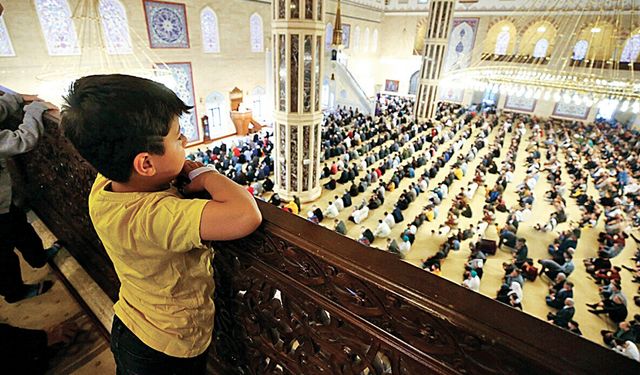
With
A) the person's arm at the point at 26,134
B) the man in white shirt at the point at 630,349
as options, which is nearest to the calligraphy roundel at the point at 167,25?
the person's arm at the point at 26,134

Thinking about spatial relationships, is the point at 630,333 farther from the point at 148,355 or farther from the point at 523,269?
the point at 148,355

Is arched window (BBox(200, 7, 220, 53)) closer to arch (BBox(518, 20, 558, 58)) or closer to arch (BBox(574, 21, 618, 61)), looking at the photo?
arch (BBox(518, 20, 558, 58))

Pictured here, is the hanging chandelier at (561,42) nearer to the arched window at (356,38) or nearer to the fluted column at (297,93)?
the fluted column at (297,93)

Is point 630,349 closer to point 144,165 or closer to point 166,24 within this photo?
point 144,165

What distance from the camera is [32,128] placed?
191 cm

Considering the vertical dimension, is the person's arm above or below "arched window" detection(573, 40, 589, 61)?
below

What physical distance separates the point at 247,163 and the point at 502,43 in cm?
1856

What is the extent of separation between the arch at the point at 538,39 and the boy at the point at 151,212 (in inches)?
927

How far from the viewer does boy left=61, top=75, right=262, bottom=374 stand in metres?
0.86

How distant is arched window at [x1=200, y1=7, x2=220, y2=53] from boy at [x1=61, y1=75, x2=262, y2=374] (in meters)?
13.8

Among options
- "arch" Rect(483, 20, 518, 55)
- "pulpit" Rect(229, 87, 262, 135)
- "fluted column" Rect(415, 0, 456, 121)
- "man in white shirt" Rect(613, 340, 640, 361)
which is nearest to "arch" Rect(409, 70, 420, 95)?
"arch" Rect(483, 20, 518, 55)

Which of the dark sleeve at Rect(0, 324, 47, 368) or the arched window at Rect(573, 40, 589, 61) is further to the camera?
the arched window at Rect(573, 40, 589, 61)

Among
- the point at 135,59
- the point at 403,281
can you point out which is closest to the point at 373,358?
the point at 403,281

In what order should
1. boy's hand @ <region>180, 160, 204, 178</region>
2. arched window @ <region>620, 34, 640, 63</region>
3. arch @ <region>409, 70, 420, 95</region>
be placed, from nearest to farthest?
boy's hand @ <region>180, 160, 204, 178</region> < arched window @ <region>620, 34, 640, 63</region> < arch @ <region>409, 70, 420, 95</region>
